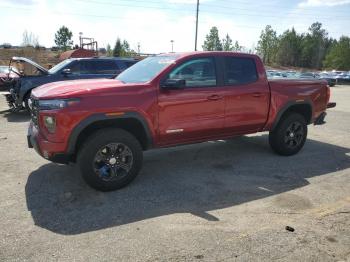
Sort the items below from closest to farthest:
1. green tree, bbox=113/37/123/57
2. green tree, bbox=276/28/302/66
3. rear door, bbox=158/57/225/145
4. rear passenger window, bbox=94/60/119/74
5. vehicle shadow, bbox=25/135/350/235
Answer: vehicle shadow, bbox=25/135/350/235 < rear door, bbox=158/57/225/145 < rear passenger window, bbox=94/60/119/74 < green tree, bbox=113/37/123/57 < green tree, bbox=276/28/302/66

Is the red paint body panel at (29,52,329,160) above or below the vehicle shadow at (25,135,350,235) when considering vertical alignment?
above

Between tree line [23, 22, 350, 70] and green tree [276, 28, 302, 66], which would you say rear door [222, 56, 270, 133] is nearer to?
tree line [23, 22, 350, 70]

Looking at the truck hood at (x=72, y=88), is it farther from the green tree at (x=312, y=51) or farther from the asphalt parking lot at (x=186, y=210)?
the green tree at (x=312, y=51)

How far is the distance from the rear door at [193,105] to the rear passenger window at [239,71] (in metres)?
0.26

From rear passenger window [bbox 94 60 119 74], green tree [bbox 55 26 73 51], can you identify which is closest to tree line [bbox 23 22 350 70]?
green tree [bbox 55 26 73 51]

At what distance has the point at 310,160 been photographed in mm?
6754

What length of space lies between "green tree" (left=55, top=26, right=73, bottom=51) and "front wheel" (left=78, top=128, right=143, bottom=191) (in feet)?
302

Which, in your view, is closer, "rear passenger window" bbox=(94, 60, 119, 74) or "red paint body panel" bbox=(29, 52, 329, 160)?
"red paint body panel" bbox=(29, 52, 329, 160)

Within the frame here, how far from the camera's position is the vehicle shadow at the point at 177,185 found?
14.3 feet

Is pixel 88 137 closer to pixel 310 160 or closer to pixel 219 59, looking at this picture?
pixel 219 59

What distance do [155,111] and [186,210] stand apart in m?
1.49

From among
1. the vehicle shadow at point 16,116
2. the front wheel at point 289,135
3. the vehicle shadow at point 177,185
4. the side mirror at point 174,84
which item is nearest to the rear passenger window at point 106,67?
→ the vehicle shadow at point 16,116

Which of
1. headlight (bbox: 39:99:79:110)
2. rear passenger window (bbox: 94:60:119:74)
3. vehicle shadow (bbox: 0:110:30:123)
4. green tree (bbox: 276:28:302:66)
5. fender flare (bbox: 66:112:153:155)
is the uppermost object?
green tree (bbox: 276:28:302:66)

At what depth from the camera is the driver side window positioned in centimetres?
556
